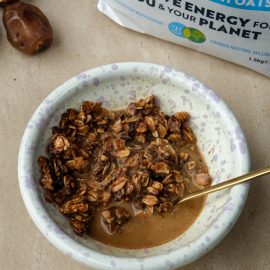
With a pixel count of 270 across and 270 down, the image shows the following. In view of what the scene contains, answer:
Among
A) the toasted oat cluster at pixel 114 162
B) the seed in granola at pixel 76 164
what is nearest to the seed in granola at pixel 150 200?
the toasted oat cluster at pixel 114 162

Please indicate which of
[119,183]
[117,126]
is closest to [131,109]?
[117,126]

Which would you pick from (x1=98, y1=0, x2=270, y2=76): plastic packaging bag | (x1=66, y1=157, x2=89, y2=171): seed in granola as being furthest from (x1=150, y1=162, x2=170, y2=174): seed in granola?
(x1=98, y1=0, x2=270, y2=76): plastic packaging bag

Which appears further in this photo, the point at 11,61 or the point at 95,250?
the point at 11,61

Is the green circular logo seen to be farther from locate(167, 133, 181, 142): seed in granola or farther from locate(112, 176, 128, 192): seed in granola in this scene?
locate(112, 176, 128, 192): seed in granola

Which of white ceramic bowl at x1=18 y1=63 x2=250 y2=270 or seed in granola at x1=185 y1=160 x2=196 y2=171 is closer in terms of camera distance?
white ceramic bowl at x1=18 y1=63 x2=250 y2=270

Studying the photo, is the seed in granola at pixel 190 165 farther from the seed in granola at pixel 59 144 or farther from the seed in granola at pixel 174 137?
the seed in granola at pixel 59 144

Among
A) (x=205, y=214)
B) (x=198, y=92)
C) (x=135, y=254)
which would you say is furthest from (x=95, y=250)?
(x=198, y=92)

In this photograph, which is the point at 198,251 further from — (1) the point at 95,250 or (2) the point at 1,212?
(2) the point at 1,212

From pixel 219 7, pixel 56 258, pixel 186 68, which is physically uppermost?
Answer: pixel 219 7
